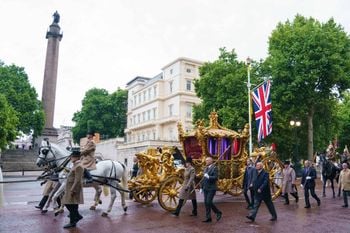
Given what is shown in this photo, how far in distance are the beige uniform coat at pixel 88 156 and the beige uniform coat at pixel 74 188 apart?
5.29 feet

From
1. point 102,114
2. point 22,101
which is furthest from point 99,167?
point 102,114

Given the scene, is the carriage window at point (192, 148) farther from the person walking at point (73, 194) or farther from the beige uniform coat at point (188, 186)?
the person walking at point (73, 194)

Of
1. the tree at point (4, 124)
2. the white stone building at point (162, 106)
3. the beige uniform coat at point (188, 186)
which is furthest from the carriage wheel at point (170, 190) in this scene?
the white stone building at point (162, 106)

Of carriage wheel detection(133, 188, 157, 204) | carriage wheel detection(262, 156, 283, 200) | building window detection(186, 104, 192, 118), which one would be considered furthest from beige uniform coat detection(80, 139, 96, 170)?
building window detection(186, 104, 192, 118)

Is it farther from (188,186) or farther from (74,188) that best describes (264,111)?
(74,188)

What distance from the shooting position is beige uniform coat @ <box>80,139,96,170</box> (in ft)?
37.0

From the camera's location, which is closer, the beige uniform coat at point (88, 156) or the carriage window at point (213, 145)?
the beige uniform coat at point (88, 156)

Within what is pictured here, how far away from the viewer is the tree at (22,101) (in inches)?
1938

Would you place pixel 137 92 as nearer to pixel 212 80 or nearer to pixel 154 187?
pixel 212 80

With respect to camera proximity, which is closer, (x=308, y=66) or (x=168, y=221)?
(x=168, y=221)

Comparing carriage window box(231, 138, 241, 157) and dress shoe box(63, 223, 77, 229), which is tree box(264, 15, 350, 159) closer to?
carriage window box(231, 138, 241, 157)

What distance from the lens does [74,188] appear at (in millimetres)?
9359

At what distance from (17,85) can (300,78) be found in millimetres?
38746

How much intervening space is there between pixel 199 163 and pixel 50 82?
39.6 metres
